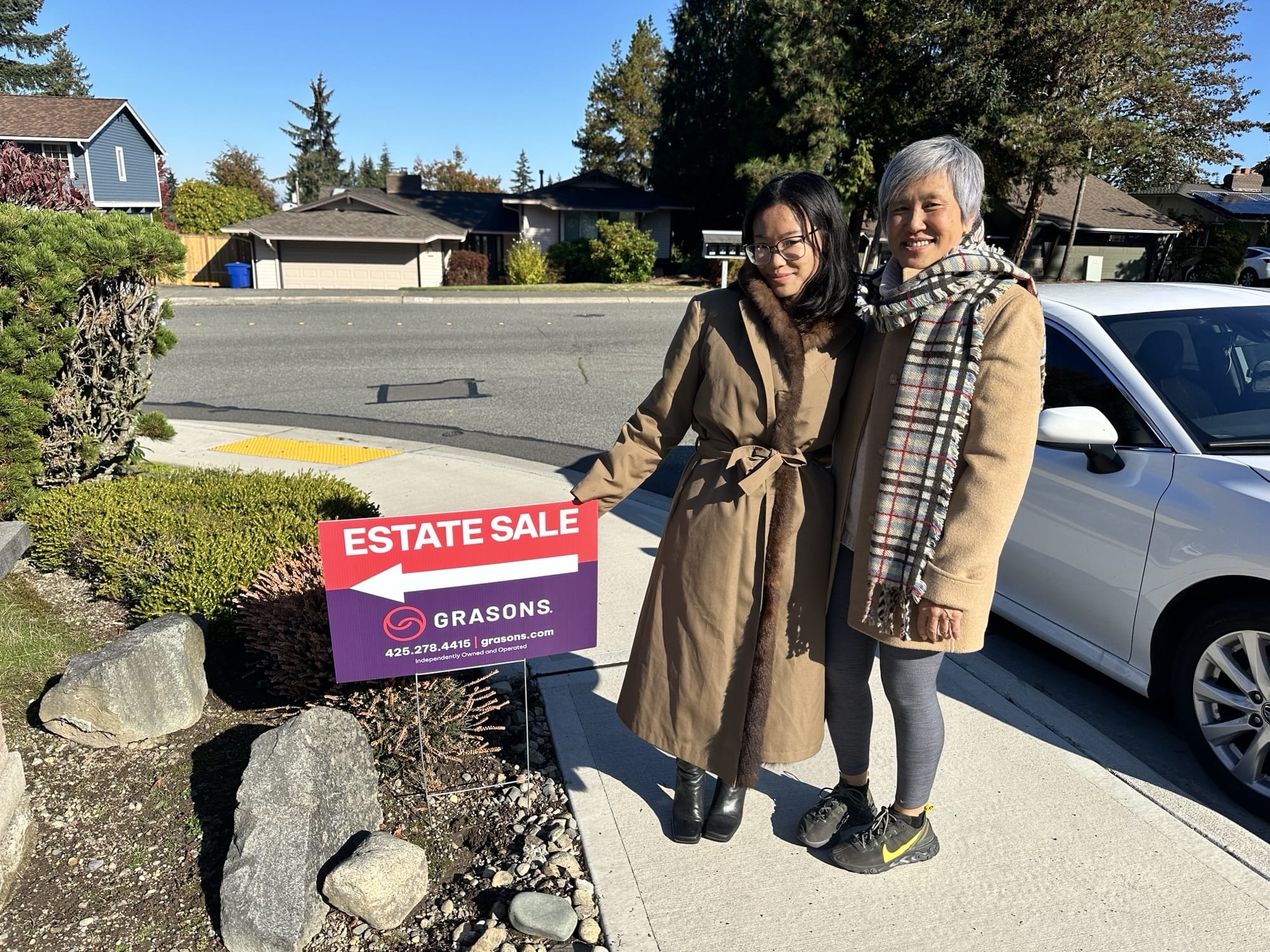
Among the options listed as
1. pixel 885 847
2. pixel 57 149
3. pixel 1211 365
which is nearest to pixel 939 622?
pixel 885 847

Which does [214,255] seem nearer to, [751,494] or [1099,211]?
[1099,211]

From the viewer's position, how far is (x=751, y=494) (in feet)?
7.76

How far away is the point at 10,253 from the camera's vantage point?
4090 mm

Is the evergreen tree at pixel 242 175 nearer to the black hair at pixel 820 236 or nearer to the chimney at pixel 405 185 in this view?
the chimney at pixel 405 185

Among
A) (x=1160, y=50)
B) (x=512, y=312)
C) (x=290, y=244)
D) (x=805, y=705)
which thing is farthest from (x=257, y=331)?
(x=1160, y=50)

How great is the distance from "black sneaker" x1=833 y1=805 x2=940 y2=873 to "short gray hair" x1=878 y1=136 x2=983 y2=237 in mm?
1643

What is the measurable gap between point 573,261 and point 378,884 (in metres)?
29.9

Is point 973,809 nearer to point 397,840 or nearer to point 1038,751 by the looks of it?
point 1038,751

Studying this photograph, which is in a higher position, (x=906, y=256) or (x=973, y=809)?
(x=906, y=256)

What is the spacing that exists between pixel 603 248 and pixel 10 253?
2637 centimetres

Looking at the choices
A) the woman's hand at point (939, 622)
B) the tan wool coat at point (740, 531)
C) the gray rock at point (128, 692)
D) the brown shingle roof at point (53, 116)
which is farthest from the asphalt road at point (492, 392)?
the brown shingle roof at point (53, 116)

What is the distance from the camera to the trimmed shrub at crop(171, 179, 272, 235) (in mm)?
37750

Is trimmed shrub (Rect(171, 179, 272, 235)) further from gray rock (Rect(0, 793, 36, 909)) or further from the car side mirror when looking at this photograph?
the car side mirror

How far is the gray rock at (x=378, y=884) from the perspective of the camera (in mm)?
2336
